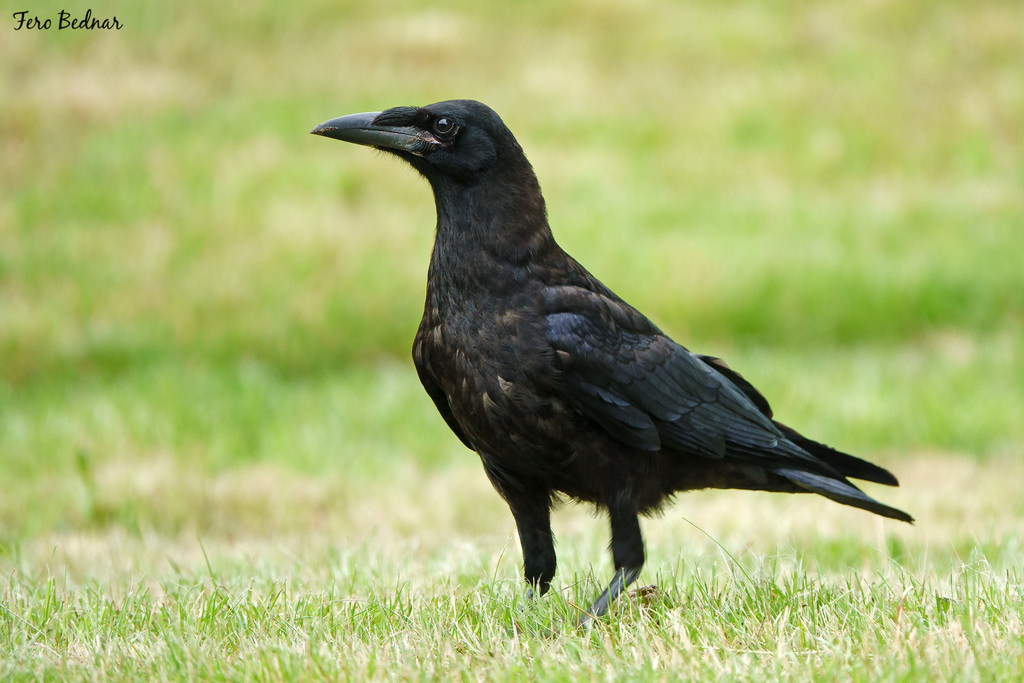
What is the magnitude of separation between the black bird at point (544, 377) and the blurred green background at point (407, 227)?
264cm

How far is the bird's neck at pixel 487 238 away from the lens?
330 cm

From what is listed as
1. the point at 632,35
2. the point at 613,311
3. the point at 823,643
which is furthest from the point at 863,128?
the point at 823,643

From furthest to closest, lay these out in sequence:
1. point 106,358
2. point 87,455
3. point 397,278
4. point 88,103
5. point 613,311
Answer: point 88,103, point 397,278, point 106,358, point 87,455, point 613,311

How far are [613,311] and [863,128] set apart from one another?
9.09 meters

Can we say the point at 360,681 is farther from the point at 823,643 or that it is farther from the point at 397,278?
the point at 397,278

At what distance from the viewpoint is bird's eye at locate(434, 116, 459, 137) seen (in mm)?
3395

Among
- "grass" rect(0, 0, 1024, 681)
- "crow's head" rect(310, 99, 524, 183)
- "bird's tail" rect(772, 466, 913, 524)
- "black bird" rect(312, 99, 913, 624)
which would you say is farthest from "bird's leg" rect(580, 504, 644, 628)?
"crow's head" rect(310, 99, 524, 183)

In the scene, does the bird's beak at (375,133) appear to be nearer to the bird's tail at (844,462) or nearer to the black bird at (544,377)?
the black bird at (544,377)

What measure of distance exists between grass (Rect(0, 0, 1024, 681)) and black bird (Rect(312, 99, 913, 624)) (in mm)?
319

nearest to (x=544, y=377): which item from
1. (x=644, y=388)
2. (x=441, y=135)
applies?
(x=644, y=388)

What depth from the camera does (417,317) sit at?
29.1 ft

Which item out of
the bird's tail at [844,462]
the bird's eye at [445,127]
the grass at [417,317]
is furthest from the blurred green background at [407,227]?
the bird's eye at [445,127]

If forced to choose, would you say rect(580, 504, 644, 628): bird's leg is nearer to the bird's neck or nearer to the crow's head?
the bird's neck

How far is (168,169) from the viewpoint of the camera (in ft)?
33.6
